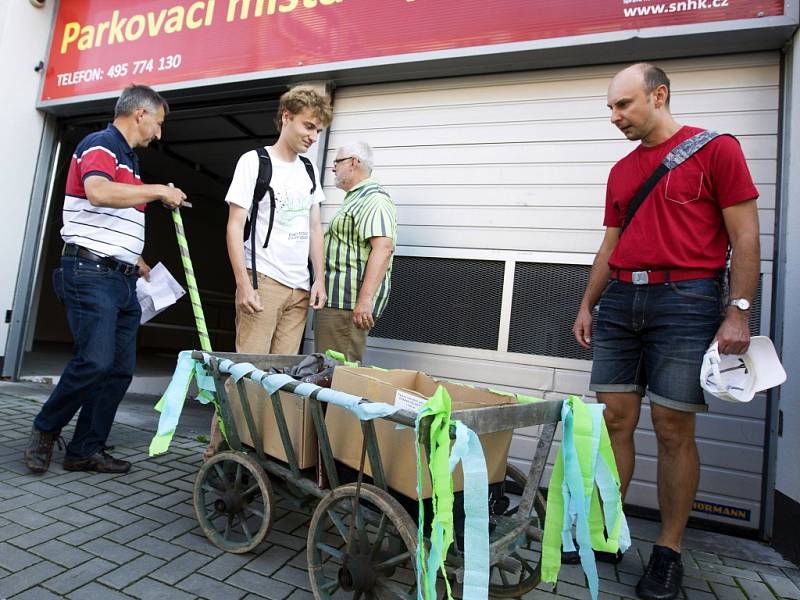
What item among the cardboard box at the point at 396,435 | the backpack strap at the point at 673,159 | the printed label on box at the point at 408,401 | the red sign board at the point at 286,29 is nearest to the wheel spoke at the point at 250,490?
the cardboard box at the point at 396,435

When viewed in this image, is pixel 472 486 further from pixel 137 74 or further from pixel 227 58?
pixel 137 74

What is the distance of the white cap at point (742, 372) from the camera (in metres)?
1.78

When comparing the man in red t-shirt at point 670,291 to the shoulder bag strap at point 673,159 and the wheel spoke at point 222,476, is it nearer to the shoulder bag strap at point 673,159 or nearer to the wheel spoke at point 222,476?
the shoulder bag strap at point 673,159

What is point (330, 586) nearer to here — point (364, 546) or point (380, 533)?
point (364, 546)

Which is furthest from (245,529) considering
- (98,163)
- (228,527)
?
(98,163)

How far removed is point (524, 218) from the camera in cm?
336

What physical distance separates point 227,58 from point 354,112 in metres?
1.26

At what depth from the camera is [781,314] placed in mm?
2721

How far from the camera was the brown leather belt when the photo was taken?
6.63 feet

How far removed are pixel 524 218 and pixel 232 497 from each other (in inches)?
94.5

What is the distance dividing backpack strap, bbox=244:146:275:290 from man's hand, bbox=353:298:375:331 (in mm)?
532

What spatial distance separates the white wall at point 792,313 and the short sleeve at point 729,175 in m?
0.95

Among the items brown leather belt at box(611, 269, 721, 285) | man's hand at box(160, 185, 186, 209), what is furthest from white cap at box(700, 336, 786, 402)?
man's hand at box(160, 185, 186, 209)

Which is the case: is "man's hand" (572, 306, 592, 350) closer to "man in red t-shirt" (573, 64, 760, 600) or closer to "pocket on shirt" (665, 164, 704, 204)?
"man in red t-shirt" (573, 64, 760, 600)
